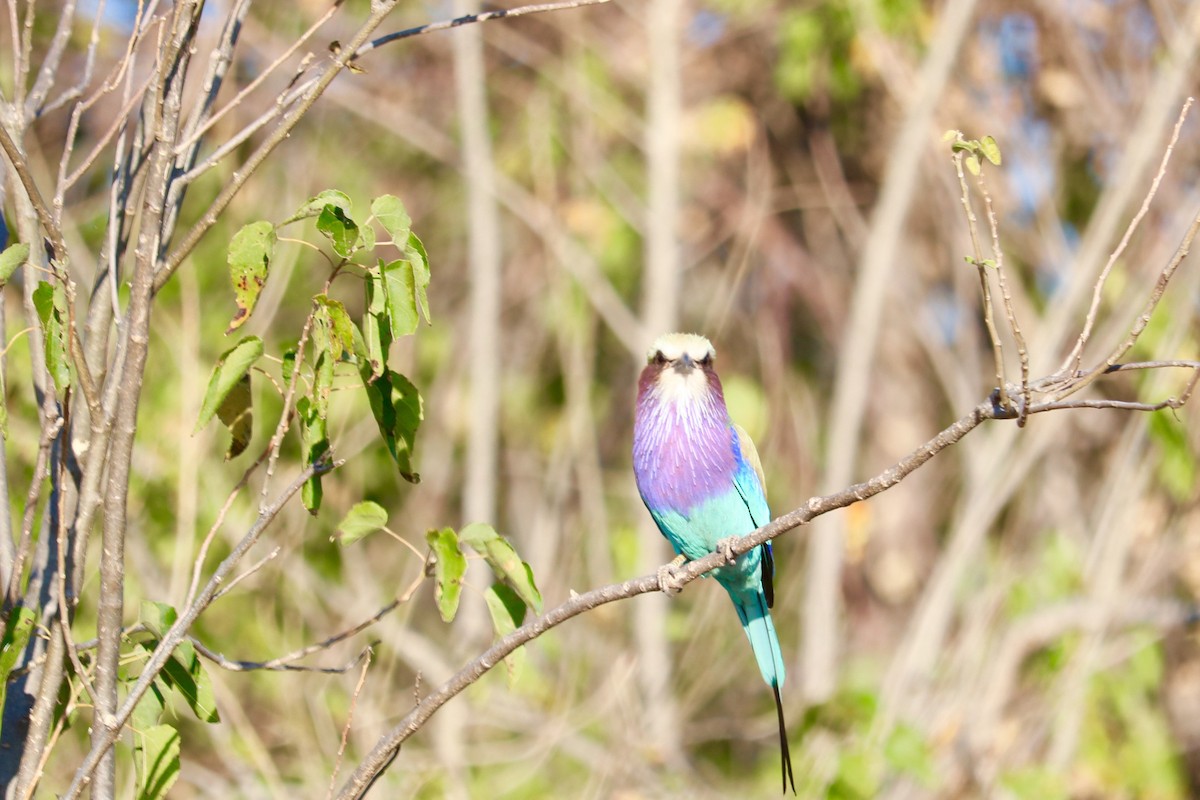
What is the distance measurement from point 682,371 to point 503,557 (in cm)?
164

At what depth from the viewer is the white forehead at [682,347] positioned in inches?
155

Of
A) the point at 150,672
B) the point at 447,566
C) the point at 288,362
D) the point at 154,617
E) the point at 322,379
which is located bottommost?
the point at 150,672

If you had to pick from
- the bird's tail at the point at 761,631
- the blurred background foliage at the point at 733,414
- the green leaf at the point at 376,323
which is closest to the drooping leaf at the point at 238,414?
the green leaf at the point at 376,323

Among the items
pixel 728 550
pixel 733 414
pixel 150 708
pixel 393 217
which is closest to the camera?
pixel 393 217

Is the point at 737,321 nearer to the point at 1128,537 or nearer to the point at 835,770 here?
the point at 1128,537

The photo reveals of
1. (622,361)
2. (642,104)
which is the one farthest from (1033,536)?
(642,104)

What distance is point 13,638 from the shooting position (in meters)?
2.11

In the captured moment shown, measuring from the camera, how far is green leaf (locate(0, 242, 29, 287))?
201 cm

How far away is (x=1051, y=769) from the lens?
225 inches

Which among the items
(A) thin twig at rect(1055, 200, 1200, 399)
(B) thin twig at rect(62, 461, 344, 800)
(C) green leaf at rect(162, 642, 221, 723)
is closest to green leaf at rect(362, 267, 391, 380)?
(B) thin twig at rect(62, 461, 344, 800)

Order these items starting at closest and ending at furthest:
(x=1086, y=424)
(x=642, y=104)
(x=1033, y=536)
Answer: (x=1033, y=536)
(x=1086, y=424)
(x=642, y=104)

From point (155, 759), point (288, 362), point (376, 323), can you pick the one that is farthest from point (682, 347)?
point (155, 759)

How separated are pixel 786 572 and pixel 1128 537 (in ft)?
5.41

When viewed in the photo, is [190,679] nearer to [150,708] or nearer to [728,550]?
[150,708]
